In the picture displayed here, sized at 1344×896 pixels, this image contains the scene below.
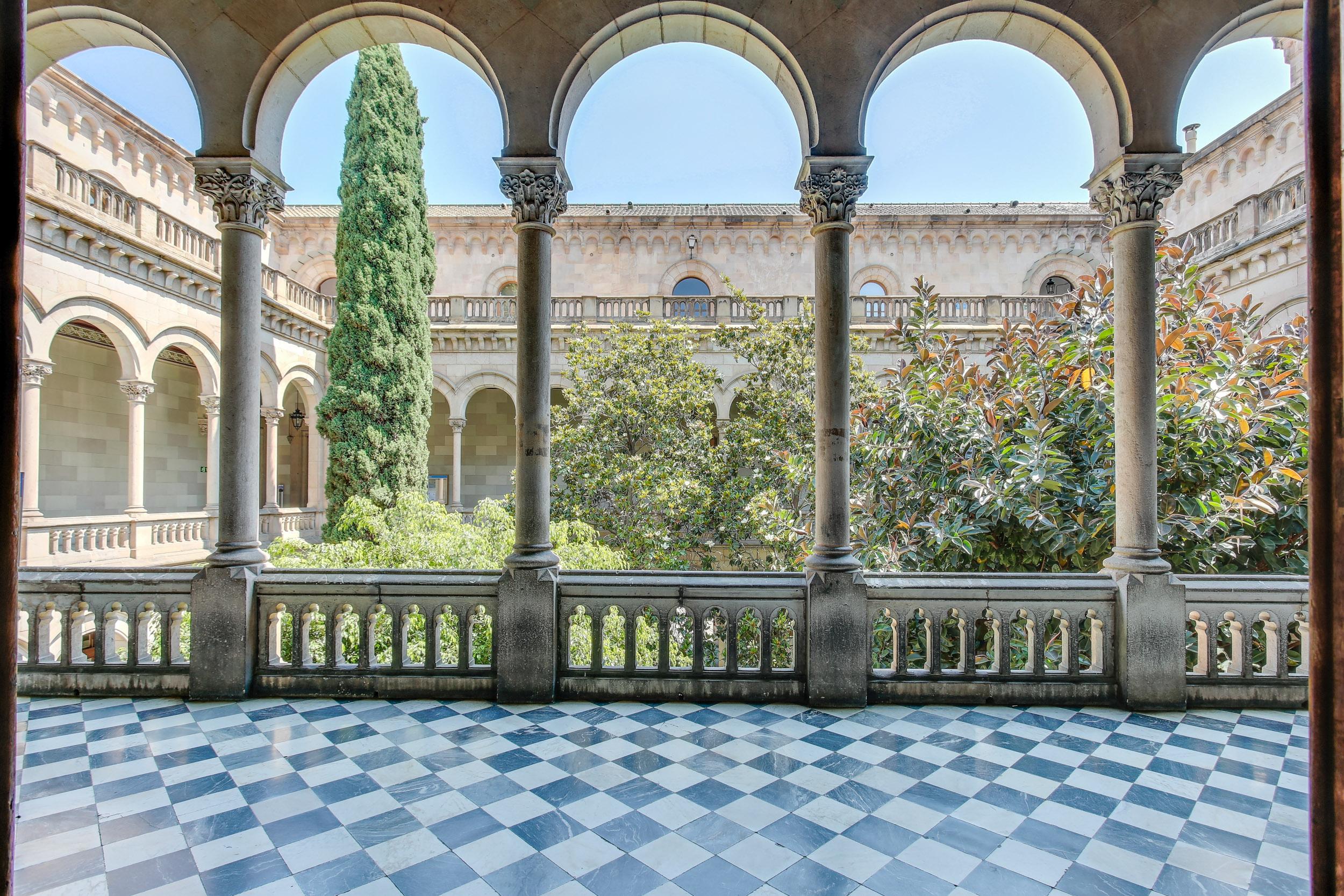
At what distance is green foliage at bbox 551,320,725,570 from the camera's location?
11.0 m

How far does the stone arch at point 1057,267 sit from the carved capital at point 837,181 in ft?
55.1

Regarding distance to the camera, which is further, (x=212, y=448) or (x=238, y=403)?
(x=212, y=448)

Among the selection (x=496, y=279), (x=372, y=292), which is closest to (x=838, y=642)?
(x=372, y=292)

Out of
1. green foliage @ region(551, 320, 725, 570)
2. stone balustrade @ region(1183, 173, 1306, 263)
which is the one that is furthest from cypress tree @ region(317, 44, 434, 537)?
stone balustrade @ region(1183, 173, 1306, 263)

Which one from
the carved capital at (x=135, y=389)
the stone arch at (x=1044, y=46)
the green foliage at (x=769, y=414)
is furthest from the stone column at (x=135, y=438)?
the stone arch at (x=1044, y=46)

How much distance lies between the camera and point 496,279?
1950 centimetres

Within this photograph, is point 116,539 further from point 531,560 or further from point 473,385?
point 531,560

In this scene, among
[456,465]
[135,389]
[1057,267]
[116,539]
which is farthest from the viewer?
[1057,267]

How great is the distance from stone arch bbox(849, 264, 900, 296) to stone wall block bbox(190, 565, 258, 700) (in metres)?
17.7

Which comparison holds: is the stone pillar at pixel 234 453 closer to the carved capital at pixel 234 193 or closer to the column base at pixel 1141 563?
the carved capital at pixel 234 193

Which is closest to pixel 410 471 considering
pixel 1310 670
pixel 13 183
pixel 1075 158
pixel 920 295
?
pixel 920 295

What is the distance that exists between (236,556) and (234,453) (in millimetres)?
738

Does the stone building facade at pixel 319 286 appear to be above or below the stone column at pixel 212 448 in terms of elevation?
above

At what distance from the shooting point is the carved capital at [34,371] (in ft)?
30.6
